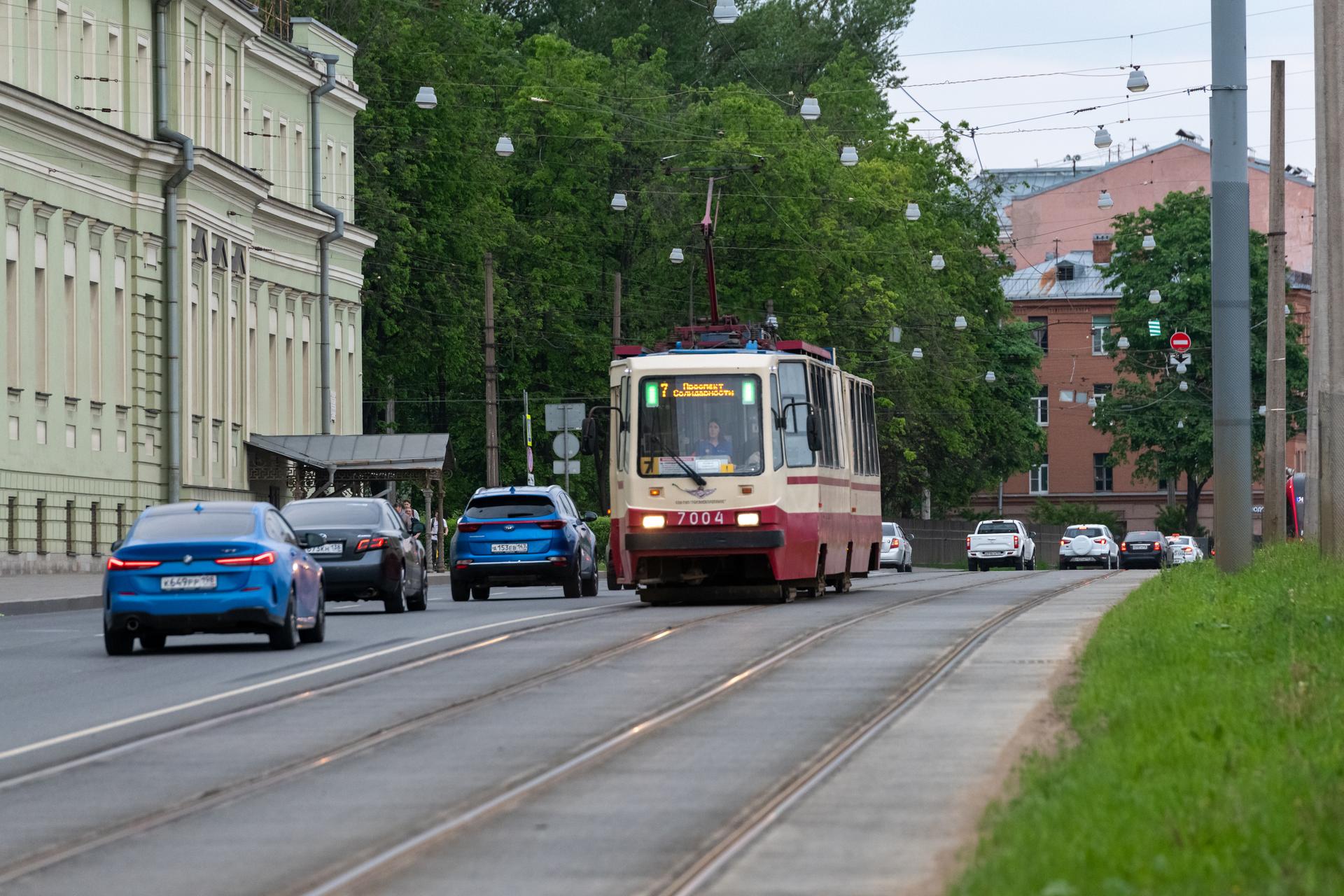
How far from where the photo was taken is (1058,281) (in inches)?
4717

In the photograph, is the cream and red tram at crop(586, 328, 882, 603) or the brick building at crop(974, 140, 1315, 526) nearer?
the cream and red tram at crop(586, 328, 882, 603)

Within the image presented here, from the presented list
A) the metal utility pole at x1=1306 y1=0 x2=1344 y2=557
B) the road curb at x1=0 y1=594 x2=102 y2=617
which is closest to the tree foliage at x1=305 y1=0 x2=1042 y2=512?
the road curb at x1=0 y1=594 x2=102 y2=617

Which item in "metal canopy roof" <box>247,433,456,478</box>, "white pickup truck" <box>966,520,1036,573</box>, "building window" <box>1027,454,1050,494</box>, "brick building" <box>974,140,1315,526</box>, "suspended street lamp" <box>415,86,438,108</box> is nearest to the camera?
"suspended street lamp" <box>415,86,438,108</box>

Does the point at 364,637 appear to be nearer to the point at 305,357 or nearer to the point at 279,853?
the point at 279,853

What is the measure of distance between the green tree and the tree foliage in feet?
43.7

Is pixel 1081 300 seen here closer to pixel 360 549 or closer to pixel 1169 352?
pixel 1169 352

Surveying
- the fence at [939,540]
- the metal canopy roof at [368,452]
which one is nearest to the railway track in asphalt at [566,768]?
the metal canopy roof at [368,452]

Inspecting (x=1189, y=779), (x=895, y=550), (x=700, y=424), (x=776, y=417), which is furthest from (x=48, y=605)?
(x=895, y=550)

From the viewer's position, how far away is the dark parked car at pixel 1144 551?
251 ft

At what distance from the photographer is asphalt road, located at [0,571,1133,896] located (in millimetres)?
9484

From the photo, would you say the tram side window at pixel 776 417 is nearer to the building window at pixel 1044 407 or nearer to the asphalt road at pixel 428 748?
the asphalt road at pixel 428 748

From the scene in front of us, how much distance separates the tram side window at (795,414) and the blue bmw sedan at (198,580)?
863 cm

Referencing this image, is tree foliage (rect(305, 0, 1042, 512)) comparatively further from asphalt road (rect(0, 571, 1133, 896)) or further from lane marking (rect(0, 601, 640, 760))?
asphalt road (rect(0, 571, 1133, 896))

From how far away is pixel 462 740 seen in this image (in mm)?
13750
